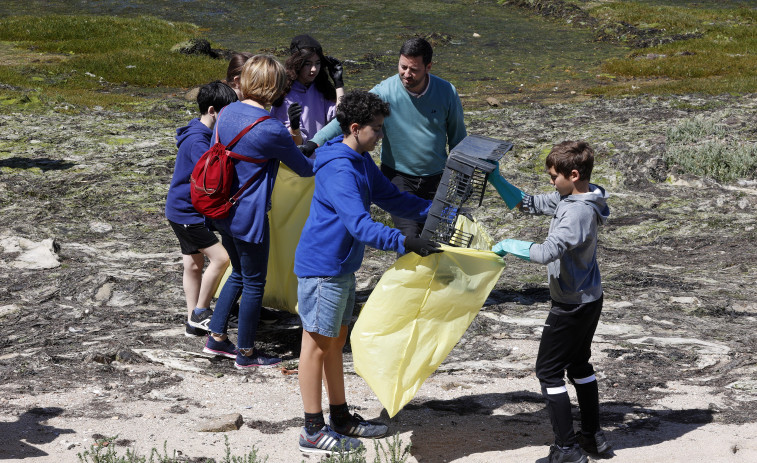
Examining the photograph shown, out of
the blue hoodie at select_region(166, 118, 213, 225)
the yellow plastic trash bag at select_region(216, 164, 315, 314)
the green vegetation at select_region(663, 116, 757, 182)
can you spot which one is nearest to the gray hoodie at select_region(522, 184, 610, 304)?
the yellow plastic trash bag at select_region(216, 164, 315, 314)

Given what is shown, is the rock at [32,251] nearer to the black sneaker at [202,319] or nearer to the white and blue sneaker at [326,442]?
the black sneaker at [202,319]

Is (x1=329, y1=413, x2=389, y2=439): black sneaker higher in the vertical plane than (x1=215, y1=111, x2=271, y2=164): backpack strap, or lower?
lower

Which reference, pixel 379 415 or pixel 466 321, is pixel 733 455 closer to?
pixel 466 321

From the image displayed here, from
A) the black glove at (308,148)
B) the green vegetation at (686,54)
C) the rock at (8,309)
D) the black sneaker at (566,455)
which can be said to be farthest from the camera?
the green vegetation at (686,54)

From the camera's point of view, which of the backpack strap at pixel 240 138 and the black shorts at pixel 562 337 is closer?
the black shorts at pixel 562 337

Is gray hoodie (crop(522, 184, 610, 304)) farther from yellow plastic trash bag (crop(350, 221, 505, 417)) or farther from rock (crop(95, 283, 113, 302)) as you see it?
rock (crop(95, 283, 113, 302))

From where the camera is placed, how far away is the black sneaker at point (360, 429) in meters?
4.06

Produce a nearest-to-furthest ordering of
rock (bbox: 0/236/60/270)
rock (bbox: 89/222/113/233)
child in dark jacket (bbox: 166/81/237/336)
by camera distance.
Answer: child in dark jacket (bbox: 166/81/237/336)
rock (bbox: 0/236/60/270)
rock (bbox: 89/222/113/233)

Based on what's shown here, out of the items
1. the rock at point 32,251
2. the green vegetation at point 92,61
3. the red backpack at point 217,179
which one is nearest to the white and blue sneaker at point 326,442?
the red backpack at point 217,179

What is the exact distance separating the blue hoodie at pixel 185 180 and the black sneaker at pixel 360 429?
179 cm

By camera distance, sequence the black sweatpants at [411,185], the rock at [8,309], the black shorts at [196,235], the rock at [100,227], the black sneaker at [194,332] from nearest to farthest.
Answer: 1. the black shorts at [196,235]
2. the black sweatpants at [411,185]
3. the black sneaker at [194,332]
4. the rock at [8,309]
5. the rock at [100,227]

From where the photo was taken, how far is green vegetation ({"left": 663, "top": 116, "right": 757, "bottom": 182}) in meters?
9.23

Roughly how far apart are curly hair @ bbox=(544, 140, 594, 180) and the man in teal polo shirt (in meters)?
1.71

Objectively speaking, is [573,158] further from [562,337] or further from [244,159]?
[244,159]
